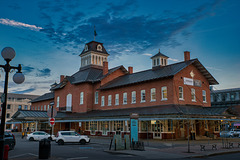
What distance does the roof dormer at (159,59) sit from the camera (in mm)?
40706

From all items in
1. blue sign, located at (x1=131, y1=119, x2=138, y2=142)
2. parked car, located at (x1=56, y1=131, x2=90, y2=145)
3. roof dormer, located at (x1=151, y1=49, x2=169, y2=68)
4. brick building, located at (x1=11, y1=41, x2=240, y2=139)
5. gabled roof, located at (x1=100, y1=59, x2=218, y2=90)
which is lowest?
parked car, located at (x1=56, y1=131, x2=90, y2=145)

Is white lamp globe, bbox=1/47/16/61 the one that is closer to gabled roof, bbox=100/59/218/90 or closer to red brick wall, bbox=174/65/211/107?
red brick wall, bbox=174/65/211/107

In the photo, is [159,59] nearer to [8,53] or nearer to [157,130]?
[157,130]

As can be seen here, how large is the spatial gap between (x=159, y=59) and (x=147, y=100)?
7.75m

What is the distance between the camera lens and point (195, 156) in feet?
55.9

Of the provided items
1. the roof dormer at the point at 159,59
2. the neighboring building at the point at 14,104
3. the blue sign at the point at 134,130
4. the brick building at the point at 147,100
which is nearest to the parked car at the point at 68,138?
the brick building at the point at 147,100

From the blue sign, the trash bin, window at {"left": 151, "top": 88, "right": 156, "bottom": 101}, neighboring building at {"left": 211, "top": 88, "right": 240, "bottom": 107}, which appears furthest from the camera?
neighboring building at {"left": 211, "top": 88, "right": 240, "bottom": 107}

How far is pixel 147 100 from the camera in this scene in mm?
37125

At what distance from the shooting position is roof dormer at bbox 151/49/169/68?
134 feet

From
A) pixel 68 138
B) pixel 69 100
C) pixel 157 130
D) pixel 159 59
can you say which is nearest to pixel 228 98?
pixel 159 59

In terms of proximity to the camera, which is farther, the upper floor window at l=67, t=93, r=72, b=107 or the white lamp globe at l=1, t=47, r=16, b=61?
the upper floor window at l=67, t=93, r=72, b=107

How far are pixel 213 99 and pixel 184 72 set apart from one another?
47248 millimetres

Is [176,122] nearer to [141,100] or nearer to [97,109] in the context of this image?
[141,100]

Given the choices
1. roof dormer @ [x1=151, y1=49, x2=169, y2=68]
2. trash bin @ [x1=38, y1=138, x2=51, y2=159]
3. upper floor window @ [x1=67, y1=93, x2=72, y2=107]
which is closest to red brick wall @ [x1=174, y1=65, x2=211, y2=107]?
roof dormer @ [x1=151, y1=49, x2=169, y2=68]
